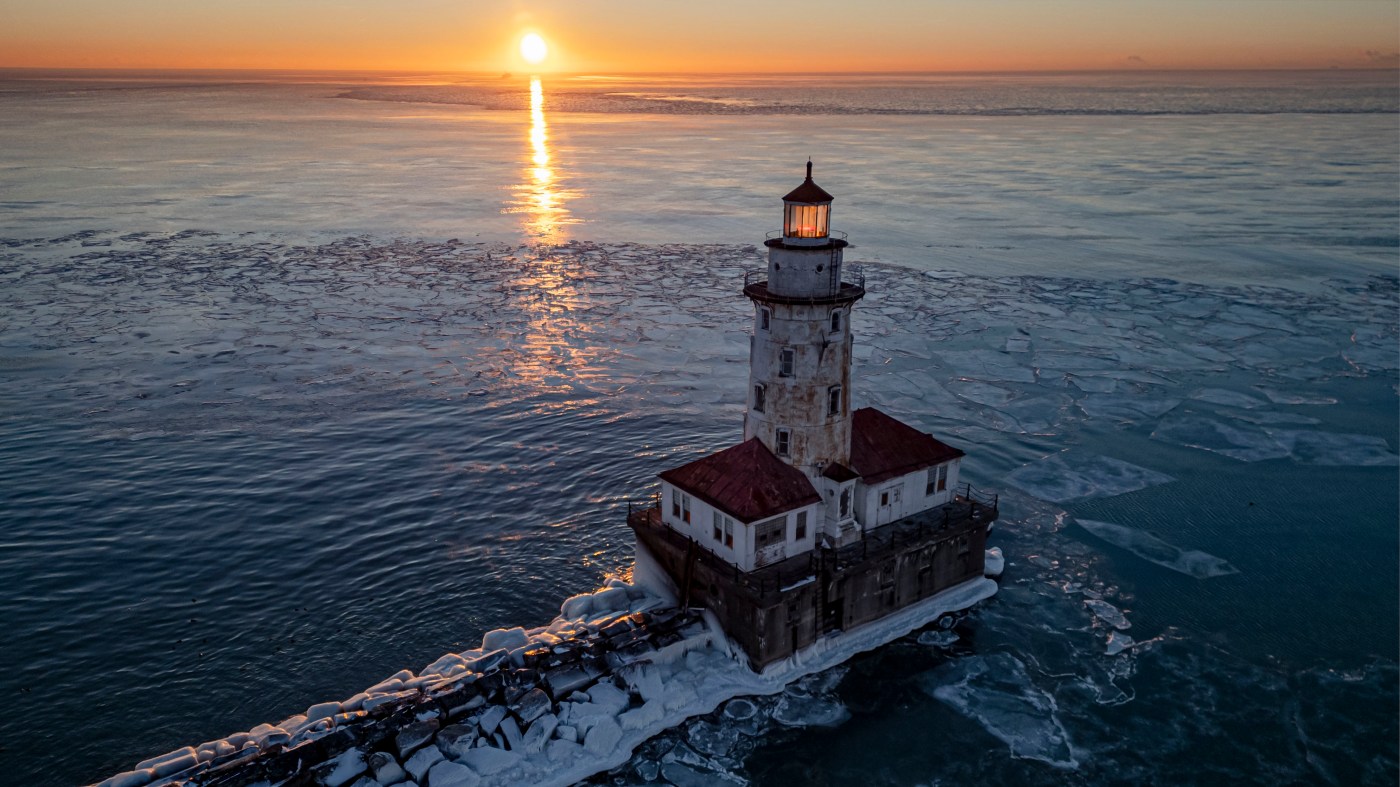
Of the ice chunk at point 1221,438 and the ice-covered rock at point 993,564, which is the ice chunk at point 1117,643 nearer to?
the ice-covered rock at point 993,564

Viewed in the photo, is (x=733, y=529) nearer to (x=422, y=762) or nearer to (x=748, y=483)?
(x=748, y=483)

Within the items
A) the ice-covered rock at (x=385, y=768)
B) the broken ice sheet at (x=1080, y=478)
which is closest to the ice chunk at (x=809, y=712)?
the ice-covered rock at (x=385, y=768)

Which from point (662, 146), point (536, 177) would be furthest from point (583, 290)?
point (662, 146)

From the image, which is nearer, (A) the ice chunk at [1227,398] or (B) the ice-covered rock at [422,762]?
(B) the ice-covered rock at [422,762]

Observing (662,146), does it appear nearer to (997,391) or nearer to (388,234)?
(388,234)

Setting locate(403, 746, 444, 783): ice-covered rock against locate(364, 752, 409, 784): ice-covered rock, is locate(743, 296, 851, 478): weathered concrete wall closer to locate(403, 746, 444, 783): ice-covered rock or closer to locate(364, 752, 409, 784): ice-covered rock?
locate(403, 746, 444, 783): ice-covered rock

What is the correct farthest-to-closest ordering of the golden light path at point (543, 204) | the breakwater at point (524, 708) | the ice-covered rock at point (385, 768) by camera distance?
the golden light path at point (543, 204) < the breakwater at point (524, 708) < the ice-covered rock at point (385, 768)

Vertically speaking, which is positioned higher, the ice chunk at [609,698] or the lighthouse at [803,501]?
the lighthouse at [803,501]
